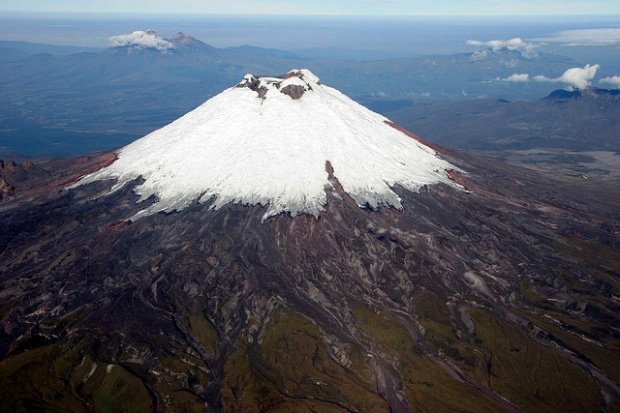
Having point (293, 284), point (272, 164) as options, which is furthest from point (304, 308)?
point (272, 164)

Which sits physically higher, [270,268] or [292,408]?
[270,268]

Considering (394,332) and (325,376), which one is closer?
(325,376)

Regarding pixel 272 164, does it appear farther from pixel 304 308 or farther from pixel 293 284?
pixel 304 308

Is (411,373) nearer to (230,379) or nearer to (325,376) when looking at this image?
(325,376)

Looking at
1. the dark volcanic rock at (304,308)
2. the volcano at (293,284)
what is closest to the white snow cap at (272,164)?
the volcano at (293,284)

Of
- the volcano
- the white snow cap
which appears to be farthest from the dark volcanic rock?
the white snow cap

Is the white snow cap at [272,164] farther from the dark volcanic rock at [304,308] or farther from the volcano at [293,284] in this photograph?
the dark volcanic rock at [304,308]

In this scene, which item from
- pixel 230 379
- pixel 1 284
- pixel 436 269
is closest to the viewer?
pixel 230 379

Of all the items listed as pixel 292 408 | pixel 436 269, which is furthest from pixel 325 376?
pixel 436 269
